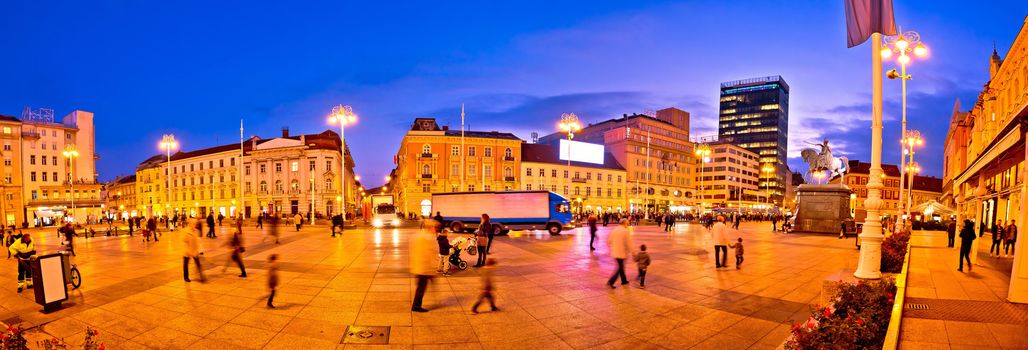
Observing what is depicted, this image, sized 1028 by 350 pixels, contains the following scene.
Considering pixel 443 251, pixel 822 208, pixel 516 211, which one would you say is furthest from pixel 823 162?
pixel 443 251

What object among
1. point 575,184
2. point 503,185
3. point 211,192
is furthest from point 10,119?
point 575,184

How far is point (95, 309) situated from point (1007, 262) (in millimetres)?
23609

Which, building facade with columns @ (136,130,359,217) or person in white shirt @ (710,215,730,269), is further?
building facade with columns @ (136,130,359,217)

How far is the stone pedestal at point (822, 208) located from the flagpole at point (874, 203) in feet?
80.6

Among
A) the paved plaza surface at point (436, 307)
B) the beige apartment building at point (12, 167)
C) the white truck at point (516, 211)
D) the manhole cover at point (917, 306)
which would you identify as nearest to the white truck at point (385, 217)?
the white truck at point (516, 211)

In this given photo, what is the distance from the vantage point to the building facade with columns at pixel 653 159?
77.9m

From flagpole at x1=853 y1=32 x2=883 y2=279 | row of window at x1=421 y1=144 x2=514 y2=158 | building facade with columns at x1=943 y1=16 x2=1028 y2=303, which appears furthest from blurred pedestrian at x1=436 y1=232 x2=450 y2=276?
row of window at x1=421 y1=144 x2=514 y2=158

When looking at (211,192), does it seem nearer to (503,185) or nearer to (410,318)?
(503,185)

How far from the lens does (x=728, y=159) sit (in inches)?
4112

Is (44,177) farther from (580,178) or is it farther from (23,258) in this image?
(23,258)

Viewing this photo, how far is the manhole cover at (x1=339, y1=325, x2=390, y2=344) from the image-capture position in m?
6.48

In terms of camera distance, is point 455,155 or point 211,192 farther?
point 211,192

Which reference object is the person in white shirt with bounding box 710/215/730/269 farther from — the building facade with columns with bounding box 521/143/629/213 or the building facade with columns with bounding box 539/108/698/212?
the building facade with columns with bounding box 539/108/698/212

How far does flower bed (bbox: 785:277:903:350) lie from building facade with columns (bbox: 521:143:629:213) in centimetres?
6027
